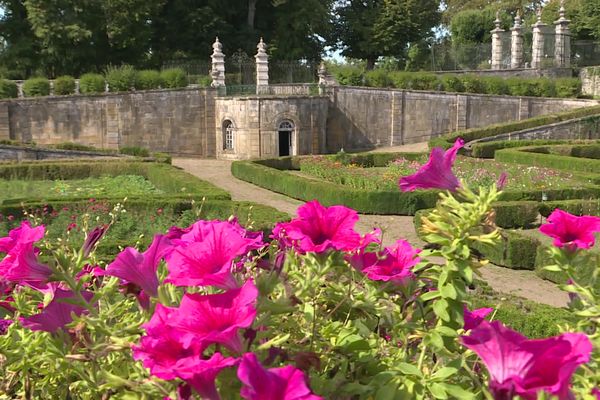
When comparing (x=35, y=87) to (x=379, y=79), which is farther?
(x=379, y=79)

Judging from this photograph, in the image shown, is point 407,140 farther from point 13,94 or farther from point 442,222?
point 442,222

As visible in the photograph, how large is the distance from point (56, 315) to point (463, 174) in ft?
56.6

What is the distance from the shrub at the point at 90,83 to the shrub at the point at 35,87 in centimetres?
153

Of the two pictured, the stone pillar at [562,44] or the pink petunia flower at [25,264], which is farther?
the stone pillar at [562,44]

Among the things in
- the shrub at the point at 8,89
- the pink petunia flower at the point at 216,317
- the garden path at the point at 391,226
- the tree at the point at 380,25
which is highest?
the tree at the point at 380,25

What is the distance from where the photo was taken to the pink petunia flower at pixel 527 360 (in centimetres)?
143

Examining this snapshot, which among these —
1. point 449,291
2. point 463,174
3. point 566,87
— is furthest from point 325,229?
point 566,87

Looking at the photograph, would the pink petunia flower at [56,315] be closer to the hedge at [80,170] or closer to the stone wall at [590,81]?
the hedge at [80,170]

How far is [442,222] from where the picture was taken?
194cm

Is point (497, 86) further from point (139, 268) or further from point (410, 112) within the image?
point (139, 268)

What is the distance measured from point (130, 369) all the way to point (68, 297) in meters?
0.29

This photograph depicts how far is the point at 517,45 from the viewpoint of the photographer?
122 feet

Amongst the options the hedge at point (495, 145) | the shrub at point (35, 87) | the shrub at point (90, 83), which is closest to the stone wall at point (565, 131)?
the hedge at point (495, 145)

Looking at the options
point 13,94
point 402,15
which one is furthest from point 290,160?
point 402,15
